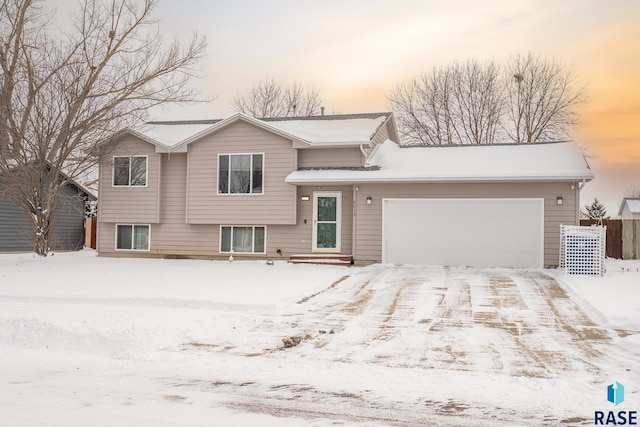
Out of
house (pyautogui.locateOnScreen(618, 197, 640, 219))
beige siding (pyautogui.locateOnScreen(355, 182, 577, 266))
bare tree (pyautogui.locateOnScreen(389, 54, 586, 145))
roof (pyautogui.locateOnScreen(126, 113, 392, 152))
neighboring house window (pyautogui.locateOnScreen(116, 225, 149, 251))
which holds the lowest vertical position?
neighboring house window (pyautogui.locateOnScreen(116, 225, 149, 251))

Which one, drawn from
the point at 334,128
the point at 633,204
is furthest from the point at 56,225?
the point at 633,204

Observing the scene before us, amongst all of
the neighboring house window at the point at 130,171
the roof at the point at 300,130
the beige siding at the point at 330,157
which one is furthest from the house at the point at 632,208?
the neighboring house window at the point at 130,171

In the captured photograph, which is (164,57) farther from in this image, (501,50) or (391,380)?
(501,50)

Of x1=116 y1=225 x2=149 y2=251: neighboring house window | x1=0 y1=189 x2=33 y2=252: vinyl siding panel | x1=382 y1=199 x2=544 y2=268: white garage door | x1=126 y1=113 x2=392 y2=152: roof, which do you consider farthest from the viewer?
x1=0 y1=189 x2=33 y2=252: vinyl siding panel

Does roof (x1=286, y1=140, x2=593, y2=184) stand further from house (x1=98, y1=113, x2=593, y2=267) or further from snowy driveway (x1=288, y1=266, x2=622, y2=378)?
snowy driveway (x1=288, y1=266, x2=622, y2=378)

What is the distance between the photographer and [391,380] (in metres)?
5.84

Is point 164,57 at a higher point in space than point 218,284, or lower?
higher

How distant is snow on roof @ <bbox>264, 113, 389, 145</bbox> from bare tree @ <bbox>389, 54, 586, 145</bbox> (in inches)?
558

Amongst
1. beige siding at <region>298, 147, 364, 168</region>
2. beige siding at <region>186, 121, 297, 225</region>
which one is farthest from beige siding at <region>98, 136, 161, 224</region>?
beige siding at <region>298, 147, 364, 168</region>

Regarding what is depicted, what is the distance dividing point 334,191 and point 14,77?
11.5 m

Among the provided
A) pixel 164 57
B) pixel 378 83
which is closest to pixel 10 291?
pixel 164 57

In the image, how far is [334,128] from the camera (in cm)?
1881

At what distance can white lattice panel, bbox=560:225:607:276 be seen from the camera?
1357cm

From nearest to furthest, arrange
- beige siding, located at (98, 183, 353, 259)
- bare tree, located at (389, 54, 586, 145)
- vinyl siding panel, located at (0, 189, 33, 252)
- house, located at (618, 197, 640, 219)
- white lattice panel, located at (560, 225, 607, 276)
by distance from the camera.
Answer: white lattice panel, located at (560, 225, 607, 276), beige siding, located at (98, 183, 353, 259), vinyl siding panel, located at (0, 189, 33, 252), bare tree, located at (389, 54, 586, 145), house, located at (618, 197, 640, 219)
